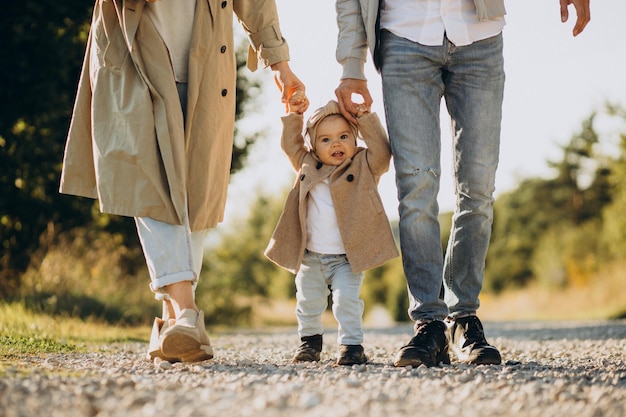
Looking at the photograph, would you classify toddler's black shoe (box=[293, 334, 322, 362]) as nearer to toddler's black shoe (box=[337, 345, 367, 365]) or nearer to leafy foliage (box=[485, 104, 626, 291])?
toddler's black shoe (box=[337, 345, 367, 365])

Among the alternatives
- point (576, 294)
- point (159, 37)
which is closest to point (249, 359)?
point (159, 37)

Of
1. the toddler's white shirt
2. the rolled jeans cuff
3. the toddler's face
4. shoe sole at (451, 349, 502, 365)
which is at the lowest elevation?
shoe sole at (451, 349, 502, 365)

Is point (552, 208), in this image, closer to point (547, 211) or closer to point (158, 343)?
point (547, 211)

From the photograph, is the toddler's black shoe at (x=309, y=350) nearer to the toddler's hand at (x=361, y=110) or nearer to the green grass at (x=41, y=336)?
the toddler's hand at (x=361, y=110)

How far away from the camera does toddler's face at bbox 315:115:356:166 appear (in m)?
4.10

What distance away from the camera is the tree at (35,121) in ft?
28.1

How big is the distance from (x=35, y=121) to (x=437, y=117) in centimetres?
653

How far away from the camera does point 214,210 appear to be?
3.97 metres

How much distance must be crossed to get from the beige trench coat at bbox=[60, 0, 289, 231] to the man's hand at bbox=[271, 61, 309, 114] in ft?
1.50

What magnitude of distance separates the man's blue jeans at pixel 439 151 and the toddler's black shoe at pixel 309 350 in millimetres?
548

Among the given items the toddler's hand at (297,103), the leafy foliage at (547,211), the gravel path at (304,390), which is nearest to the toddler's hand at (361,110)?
the toddler's hand at (297,103)

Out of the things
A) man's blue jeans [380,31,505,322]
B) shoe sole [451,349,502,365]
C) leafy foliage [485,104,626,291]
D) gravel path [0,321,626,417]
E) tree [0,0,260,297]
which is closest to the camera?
gravel path [0,321,626,417]

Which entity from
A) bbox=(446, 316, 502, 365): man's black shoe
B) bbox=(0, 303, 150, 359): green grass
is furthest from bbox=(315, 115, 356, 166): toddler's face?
bbox=(0, 303, 150, 359): green grass

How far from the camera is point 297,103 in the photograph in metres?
4.30
